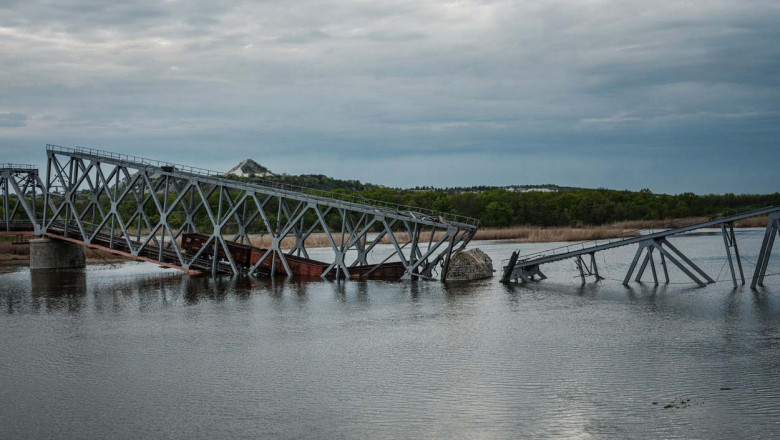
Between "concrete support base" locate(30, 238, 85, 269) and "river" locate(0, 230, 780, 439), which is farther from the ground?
"concrete support base" locate(30, 238, 85, 269)

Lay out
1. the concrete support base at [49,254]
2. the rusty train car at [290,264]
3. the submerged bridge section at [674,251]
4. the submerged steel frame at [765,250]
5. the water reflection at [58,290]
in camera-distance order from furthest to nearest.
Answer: the concrete support base at [49,254], the rusty train car at [290,264], the water reflection at [58,290], the submerged bridge section at [674,251], the submerged steel frame at [765,250]

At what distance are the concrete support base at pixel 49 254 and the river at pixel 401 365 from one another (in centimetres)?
2406

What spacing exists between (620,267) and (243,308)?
3035 centimetres

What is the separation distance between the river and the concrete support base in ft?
78.9

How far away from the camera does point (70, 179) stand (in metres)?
64.3

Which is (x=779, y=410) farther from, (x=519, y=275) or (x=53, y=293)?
(x=53, y=293)

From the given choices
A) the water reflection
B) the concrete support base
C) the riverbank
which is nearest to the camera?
the water reflection

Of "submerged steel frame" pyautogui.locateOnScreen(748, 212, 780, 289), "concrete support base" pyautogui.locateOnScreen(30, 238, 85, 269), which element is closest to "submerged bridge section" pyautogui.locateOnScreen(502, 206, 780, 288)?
"submerged steel frame" pyautogui.locateOnScreen(748, 212, 780, 289)

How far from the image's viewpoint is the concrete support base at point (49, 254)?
2574 inches

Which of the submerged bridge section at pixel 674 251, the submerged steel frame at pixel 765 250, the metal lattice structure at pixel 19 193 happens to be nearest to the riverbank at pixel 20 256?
the metal lattice structure at pixel 19 193

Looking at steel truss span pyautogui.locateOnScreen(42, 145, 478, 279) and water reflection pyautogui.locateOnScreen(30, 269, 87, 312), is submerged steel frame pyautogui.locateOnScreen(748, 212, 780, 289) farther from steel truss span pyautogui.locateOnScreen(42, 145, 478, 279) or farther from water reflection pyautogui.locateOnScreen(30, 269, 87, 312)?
water reflection pyautogui.locateOnScreen(30, 269, 87, 312)

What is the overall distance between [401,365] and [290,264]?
31318 millimetres

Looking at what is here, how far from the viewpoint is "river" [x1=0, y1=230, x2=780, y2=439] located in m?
17.6

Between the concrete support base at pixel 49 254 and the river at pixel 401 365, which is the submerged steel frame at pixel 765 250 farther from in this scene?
the concrete support base at pixel 49 254
